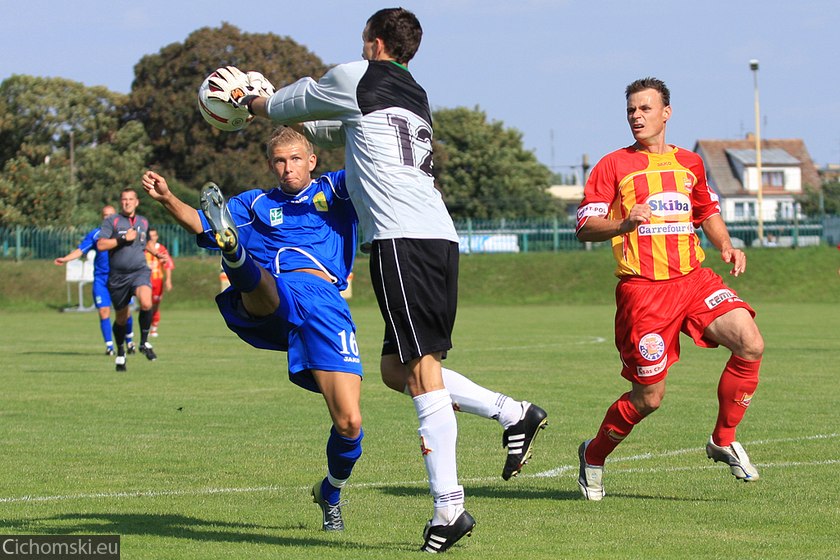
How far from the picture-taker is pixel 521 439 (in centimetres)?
634

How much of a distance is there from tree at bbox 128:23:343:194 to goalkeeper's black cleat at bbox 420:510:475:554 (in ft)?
190

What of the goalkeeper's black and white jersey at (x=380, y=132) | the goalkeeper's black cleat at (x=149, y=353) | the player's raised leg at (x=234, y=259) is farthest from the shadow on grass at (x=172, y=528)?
the goalkeeper's black cleat at (x=149, y=353)

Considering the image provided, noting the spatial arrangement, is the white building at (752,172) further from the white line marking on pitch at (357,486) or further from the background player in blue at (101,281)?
the white line marking on pitch at (357,486)

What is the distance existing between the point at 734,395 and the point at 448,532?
246 cm

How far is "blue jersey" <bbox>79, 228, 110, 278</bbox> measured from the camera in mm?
18312

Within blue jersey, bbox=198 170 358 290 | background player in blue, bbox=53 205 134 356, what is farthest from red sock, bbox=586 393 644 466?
background player in blue, bbox=53 205 134 356

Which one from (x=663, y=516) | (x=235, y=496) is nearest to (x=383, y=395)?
(x=235, y=496)

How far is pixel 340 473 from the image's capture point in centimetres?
609

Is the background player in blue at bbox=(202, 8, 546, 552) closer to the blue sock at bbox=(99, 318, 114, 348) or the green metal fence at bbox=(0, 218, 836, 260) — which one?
the blue sock at bbox=(99, 318, 114, 348)

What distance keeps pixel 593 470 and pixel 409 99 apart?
2.53 m

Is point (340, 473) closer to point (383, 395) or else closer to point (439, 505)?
point (439, 505)

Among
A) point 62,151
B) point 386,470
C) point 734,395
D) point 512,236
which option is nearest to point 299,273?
point 386,470

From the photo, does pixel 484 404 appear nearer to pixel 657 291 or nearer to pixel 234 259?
pixel 657 291

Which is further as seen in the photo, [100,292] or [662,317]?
[100,292]
